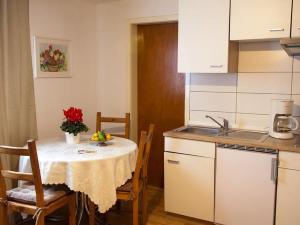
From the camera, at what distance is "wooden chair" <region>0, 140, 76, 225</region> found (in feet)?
6.84

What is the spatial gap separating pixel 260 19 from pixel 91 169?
1.86 metres

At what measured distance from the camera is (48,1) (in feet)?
10.7

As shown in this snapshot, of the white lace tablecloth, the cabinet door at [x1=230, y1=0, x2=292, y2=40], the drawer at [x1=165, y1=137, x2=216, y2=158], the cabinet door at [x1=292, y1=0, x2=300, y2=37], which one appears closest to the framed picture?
the white lace tablecloth

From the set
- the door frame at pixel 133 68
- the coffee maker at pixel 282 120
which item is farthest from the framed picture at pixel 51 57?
the coffee maker at pixel 282 120

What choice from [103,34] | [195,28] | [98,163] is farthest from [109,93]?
[98,163]

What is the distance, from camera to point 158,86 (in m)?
3.70

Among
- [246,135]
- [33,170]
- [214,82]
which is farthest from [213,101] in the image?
[33,170]

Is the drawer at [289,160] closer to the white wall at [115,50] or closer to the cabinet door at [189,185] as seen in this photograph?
the cabinet door at [189,185]

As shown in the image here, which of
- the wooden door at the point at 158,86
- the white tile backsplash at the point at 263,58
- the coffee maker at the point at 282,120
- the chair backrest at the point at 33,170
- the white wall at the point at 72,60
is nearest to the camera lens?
the chair backrest at the point at 33,170

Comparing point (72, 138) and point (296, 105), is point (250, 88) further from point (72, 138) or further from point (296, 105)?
point (72, 138)

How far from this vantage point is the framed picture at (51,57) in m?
3.18

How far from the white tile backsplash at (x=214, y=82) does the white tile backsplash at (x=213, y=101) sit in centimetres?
5

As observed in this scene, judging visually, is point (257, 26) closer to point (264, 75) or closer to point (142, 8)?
point (264, 75)

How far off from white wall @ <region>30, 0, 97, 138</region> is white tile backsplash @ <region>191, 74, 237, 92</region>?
1373 mm
